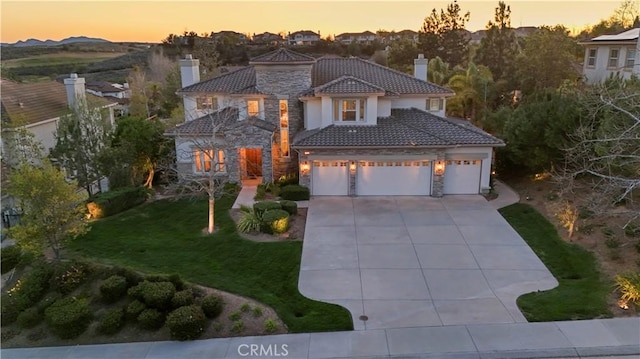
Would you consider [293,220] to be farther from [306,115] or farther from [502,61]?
[502,61]

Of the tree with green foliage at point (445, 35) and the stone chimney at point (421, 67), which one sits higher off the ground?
the tree with green foliage at point (445, 35)

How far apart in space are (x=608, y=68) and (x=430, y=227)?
812 inches

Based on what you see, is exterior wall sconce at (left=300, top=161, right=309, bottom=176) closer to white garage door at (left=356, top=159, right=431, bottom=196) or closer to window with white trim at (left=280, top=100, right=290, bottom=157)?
white garage door at (left=356, top=159, right=431, bottom=196)

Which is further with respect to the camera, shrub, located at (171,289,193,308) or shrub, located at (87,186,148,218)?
shrub, located at (87,186,148,218)

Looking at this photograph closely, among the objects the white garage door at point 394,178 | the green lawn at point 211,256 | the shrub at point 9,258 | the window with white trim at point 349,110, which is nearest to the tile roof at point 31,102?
the green lawn at point 211,256

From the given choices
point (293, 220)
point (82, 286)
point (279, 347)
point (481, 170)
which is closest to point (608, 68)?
point (481, 170)

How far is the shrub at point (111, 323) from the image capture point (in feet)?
38.2

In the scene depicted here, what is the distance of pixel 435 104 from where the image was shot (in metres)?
24.7

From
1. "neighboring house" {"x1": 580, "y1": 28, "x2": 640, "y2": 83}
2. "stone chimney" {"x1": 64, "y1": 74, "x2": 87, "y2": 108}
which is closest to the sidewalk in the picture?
"stone chimney" {"x1": 64, "y1": 74, "x2": 87, "y2": 108}

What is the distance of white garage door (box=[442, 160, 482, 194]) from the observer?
69.6 feet

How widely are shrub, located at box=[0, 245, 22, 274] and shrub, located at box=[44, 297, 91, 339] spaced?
4.30 m

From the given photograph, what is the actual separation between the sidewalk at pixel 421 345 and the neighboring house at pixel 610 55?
21359 mm

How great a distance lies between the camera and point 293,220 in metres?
18.8

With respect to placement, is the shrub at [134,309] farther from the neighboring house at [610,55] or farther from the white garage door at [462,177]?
the neighboring house at [610,55]
